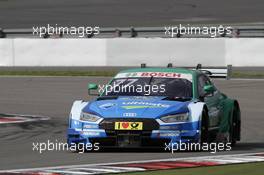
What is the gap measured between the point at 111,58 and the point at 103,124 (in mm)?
19743

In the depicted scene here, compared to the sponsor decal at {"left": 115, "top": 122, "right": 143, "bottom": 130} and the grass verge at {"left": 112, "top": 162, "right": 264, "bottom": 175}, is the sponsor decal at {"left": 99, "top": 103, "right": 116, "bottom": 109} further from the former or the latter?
the grass verge at {"left": 112, "top": 162, "right": 264, "bottom": 175}

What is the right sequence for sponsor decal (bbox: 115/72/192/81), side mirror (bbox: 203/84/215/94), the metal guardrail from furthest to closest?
the metal guardrail, sponsor decal (bbox: 115/72/192/81), side mirror (bbox: 203/84/215/94)

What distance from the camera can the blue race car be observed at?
1250 centimetres

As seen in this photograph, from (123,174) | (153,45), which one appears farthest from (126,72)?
(153,45)

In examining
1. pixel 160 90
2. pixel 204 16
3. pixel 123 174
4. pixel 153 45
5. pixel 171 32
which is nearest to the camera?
pixel 123 174

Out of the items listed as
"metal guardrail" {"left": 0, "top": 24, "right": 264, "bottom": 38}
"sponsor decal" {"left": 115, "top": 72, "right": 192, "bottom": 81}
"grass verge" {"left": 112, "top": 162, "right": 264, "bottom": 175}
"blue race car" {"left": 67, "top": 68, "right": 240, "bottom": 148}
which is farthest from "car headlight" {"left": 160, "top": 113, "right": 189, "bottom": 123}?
"metal guardrail" {"left": 0, "top": 24, "right": 264, "bottom": 38}

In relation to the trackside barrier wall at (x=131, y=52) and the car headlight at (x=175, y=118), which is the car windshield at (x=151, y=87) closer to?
the car headlight at (x=175, y=118)

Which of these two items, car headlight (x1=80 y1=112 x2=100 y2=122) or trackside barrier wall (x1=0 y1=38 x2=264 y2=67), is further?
trackside barrier wall (x1=0 y1=38 x2=264 y2=67)

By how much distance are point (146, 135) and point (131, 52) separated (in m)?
20.0

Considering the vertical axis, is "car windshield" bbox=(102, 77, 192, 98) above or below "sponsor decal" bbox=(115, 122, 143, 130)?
above

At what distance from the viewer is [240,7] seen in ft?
151

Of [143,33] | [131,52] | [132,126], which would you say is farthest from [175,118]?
[143,33]

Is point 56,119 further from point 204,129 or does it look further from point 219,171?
point 219,171

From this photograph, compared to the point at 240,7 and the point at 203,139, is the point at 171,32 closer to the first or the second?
the point at 240,7
